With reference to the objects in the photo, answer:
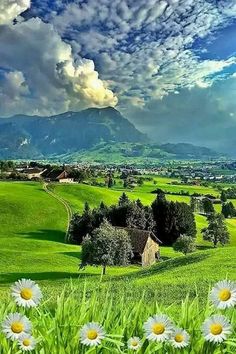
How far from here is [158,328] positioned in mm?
4508

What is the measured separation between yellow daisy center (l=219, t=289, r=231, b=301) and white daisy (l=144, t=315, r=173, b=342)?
649mm

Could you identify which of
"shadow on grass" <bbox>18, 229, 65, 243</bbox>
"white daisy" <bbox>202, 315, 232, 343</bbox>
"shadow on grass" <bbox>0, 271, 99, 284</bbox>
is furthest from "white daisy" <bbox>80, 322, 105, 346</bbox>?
"shadow on grass" <bbox>18, 229, 65, 243</bbox>

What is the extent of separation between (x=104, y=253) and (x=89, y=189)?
291ft

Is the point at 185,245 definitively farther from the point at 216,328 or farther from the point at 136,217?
the point at 216,328

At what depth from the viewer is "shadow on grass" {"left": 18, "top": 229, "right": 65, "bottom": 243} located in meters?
101

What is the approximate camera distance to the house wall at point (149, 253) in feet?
278

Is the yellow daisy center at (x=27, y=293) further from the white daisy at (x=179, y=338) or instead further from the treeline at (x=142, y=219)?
the treeline at (x=142, y=219)

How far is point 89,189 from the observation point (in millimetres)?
148500

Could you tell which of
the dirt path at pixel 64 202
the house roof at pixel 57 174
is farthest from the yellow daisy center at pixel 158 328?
the house roof at pixel 57 174

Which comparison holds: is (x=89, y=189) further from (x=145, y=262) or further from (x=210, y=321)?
(x=210, y=321)

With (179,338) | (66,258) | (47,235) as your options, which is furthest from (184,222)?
(179,338)

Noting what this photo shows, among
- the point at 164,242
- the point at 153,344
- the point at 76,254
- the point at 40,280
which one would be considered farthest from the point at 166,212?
the point at 153,344

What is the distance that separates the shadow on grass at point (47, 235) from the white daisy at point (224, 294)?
316 feet

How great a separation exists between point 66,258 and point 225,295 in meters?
69.3
